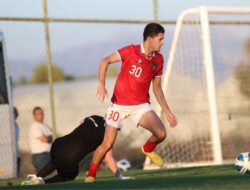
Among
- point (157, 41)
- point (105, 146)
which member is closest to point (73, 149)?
point (105, 146)

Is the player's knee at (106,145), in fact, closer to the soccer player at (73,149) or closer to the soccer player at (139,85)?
the soccer player at (139,85)

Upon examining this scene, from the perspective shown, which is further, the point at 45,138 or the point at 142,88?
the point at 45,138

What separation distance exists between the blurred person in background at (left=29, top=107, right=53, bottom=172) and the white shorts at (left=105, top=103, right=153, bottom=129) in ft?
19.5

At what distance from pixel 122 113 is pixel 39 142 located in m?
6.11

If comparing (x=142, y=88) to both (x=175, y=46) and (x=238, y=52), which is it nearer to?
(x=175, y=46)

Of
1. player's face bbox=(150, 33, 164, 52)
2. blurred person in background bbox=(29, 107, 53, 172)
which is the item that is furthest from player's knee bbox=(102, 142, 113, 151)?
blurred person in background bbox=(29, 107, 53, 172)

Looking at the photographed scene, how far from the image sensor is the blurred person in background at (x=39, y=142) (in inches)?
731

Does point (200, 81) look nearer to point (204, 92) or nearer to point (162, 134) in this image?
point (204, 92)

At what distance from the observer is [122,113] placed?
1274 cm

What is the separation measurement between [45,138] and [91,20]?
8.87ft

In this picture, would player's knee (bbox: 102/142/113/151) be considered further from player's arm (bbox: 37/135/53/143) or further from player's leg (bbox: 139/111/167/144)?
player's arm (bbox: 37/135/53/143)

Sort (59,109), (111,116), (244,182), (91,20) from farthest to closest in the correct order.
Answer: (59,109) < (91,20) < (111,116) < (244,182)

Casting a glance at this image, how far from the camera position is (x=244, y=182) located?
33.8 ft

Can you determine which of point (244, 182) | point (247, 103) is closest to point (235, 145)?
point (247, 103)
